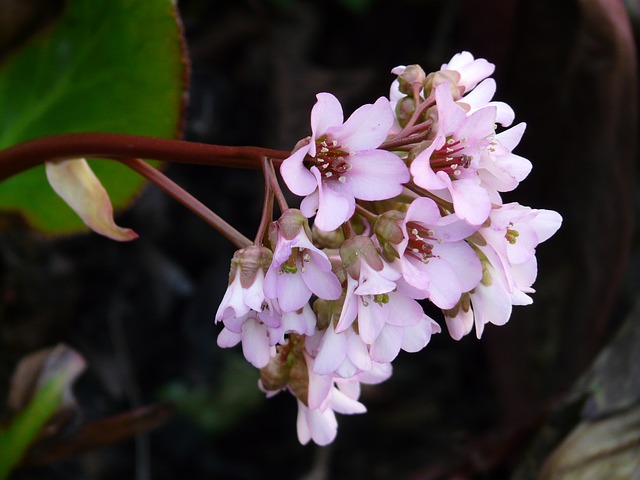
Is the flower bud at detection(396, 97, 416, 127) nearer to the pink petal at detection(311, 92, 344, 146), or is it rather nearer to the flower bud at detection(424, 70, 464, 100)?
the flower bud at detection(424, 70, 464, 100)

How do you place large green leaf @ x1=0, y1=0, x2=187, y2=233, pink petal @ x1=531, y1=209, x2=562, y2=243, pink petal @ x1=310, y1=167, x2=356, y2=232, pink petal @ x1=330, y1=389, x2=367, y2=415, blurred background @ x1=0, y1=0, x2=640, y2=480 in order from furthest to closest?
blurred background @ x1=0, y1=0, x2=640, y2=480, large green leaf @ x1=0, y1=0, x2=187, y2=233, pink petal @ x1=330, y1=389, x2=367, y2=415, pink petal @ x1=531, y1=209, x2=562, y2=243, pink petal @ x1=310, y1=167, x2=356, y2=232

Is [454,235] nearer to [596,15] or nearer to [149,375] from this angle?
[596,15]

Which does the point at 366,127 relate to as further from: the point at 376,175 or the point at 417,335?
the point at 417,335

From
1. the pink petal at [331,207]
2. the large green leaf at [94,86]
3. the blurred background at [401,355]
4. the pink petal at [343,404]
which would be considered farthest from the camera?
the blurred background at [401,355]

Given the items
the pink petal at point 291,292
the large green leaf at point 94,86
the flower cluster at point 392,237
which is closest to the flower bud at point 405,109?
the flower cluster at point 392,237

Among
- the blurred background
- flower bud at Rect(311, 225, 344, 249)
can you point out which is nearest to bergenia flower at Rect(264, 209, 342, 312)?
flower bud at Rect(311, 225, 344, 249)

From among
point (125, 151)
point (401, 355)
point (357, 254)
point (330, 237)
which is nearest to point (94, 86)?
point (125, 151)

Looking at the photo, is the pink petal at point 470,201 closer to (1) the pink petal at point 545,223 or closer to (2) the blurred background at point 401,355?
(1) the pink petal at point 545,223
